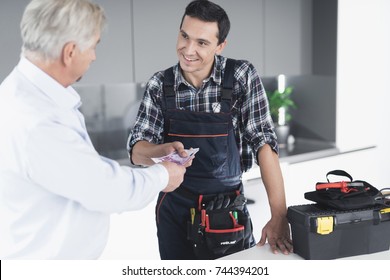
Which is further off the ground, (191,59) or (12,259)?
(191,59)

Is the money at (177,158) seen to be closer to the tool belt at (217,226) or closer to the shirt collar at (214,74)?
the tool belt at (217,226)

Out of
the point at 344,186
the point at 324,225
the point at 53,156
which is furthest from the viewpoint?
the point at 344,186

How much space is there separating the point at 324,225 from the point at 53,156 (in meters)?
0.82

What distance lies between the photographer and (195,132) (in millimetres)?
2035

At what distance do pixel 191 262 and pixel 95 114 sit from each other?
2.10 meters

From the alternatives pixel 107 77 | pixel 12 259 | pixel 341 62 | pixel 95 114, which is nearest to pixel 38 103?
pixel 12 259

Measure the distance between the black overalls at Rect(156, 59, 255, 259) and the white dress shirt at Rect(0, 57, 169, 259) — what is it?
0.55 m

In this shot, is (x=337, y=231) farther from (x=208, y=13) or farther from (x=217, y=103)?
(x=208, y=13)

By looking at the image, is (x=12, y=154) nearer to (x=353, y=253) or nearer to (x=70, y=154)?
(x=70, y=154)

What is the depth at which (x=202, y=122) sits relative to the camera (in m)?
2.03

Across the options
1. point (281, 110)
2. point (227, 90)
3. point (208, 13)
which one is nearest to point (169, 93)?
point (227, 90)

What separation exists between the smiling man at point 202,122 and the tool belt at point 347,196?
0.84 ft

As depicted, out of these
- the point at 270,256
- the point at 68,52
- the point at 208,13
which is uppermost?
the point at 208,13

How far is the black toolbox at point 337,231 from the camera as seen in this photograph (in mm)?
1595
